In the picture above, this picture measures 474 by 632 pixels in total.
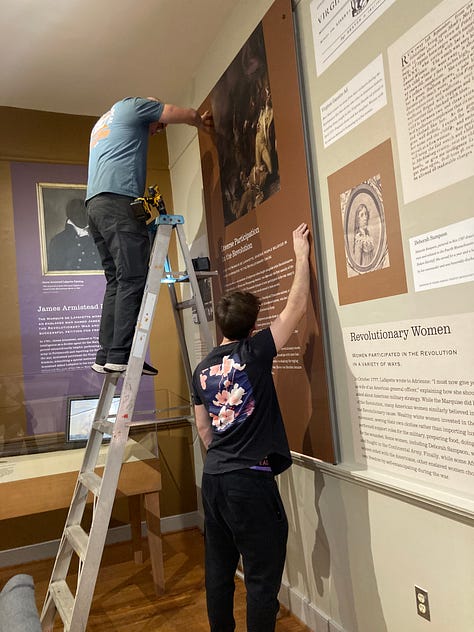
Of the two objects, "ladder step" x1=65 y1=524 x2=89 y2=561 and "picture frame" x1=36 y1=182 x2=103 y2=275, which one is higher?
"picture frame" x1=36 y1=182 x2=103 y2=275

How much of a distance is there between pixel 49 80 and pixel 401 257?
2664 millimetres

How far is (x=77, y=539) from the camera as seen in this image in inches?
91.4

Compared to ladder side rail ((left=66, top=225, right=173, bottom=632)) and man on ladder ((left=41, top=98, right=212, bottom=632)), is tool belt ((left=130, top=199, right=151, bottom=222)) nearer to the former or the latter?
man on ladder ((left=41, top=98, right=212, bottom=632))

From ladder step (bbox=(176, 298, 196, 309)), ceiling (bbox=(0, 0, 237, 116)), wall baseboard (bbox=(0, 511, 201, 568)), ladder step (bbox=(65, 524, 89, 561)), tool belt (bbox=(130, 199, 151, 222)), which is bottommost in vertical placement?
wall baseboard (bbox=(0, 511, 201, 568))

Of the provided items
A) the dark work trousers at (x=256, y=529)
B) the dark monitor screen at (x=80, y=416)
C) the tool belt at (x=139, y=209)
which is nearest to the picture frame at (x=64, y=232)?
the dark monitor screen at (x=80, y=416)

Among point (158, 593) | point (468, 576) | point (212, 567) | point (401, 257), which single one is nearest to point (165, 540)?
point (158, 593)

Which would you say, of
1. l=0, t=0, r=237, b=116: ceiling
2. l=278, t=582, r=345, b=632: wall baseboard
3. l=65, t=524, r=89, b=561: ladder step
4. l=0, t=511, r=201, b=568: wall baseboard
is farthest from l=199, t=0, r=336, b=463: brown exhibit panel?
l=0, t=511, r=201, b=568: wall baseboard

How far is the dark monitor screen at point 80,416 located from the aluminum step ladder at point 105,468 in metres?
0.42

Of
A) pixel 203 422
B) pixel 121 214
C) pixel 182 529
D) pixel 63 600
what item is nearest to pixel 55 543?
pixel 182 529

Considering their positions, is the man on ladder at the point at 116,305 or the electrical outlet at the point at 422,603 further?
the man on ladder at the point at 116,305

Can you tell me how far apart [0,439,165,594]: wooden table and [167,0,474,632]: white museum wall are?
0.79m

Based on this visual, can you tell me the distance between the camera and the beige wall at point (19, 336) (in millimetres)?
3346

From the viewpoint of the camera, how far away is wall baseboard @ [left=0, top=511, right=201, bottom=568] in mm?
3292

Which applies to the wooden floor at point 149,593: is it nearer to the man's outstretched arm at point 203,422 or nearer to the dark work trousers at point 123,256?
the man's outstretched arm at point 203,422
